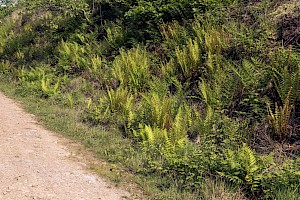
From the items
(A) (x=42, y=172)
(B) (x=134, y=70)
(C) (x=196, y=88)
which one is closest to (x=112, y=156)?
(A) (x=42, y=172)

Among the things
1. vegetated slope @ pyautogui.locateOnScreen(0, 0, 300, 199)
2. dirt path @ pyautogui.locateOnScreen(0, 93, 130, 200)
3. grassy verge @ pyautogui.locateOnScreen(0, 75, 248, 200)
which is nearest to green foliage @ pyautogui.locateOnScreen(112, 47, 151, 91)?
vegetated slope @ pyautogui.locateOnScreen(0, 0, 300, 199)

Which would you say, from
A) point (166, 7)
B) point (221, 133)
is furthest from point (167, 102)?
point (166, 7)

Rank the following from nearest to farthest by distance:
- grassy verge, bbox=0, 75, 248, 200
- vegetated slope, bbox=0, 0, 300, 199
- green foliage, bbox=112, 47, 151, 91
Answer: grassy verge, bbox=0, 75, 248, 200
vegetated slope, bbox=0, 0, 300, 199
green foliage, bbox=112, 47, 151, 91

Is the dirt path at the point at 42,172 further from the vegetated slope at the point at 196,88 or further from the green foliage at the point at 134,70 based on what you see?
the green foliage at the point at 134,70

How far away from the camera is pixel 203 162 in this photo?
5.05 m

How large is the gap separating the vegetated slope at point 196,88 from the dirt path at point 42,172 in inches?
33.8

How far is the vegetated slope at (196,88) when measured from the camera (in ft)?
16.4

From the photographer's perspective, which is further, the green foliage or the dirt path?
the green foliage

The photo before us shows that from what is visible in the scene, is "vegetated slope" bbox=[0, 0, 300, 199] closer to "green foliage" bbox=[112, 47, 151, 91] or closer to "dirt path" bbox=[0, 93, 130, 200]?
"green foliage" bbox=[112, 47, 151, 91]

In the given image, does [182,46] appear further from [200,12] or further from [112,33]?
[112,33]

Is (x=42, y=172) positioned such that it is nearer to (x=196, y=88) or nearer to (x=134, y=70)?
(x=196, y=88)

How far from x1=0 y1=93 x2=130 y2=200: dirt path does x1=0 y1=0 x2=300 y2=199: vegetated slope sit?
0.86 m

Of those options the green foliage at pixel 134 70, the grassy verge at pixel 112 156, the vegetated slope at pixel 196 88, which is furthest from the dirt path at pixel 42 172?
the green foliage at pixel 134 70

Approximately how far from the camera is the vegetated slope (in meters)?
5.00
